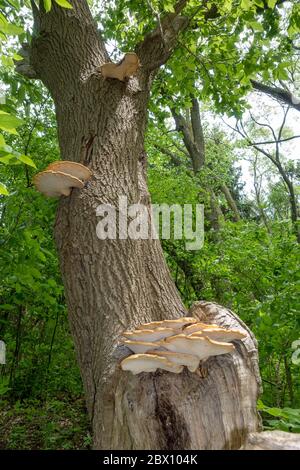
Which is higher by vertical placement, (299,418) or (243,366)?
(243,366)

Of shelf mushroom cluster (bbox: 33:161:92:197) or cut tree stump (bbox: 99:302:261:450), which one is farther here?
shelf mushroom cluster (bbox: 33:161:92:197)

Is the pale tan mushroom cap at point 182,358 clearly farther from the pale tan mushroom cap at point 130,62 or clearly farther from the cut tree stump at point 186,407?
the pale tan mushroom cap at point 130,62

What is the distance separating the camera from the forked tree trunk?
1728 millimetres

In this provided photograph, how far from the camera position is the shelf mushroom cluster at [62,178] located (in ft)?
8.52

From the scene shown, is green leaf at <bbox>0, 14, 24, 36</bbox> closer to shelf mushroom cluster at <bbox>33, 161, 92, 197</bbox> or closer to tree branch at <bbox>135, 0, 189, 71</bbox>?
shelf mushroom cluster at <bbox>33, 161, 92, 197</bbox>

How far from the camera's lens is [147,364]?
180cm

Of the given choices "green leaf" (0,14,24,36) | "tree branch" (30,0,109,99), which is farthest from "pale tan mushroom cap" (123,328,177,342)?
"tree branch" (30,0,109,99)

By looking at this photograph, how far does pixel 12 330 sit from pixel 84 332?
5324mm

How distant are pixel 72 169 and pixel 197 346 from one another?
4.82 feet

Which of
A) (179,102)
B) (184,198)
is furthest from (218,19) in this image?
(184,198)

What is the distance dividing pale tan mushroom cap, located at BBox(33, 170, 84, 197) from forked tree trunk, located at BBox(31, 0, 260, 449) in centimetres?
6

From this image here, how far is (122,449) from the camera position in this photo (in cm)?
180

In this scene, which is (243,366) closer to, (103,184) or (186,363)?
(186,363)

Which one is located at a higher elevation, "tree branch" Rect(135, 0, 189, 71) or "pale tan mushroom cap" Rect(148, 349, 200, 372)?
"tree branch" Rect(135, 0, 189, 71)
